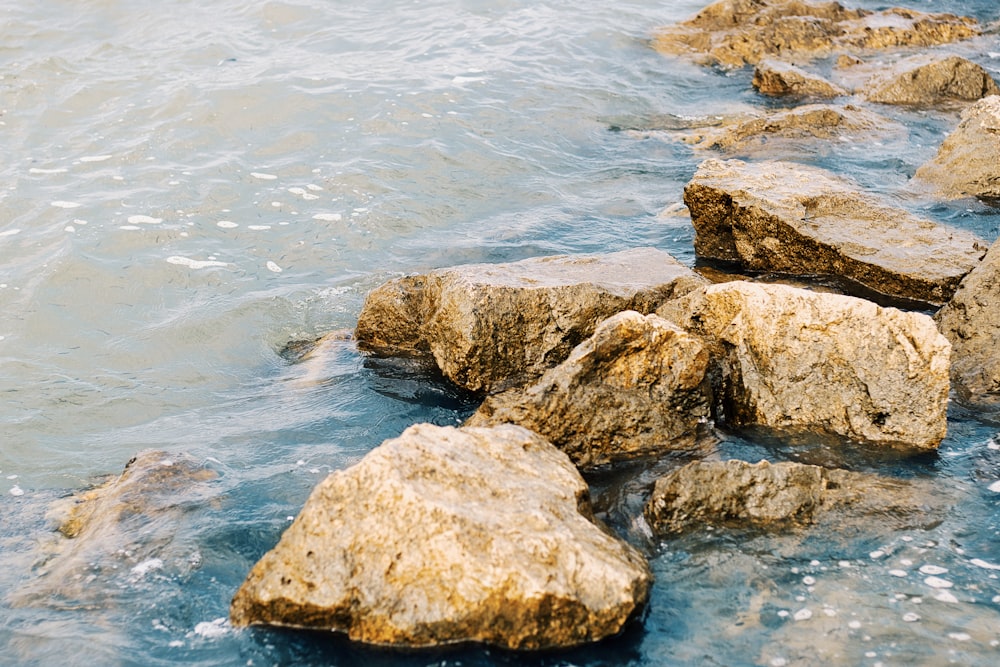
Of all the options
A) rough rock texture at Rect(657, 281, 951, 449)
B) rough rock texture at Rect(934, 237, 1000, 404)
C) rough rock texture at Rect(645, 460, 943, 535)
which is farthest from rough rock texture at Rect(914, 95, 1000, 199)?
rough rock texture at Rect(645, 460, 943, 535)

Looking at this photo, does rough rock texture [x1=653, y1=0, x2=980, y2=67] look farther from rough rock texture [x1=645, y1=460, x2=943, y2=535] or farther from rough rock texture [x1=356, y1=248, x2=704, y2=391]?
rough rock texture [x1=645, y1=460, x2=943, y2=535]

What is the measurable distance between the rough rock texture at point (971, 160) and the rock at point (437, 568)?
699 centimetres

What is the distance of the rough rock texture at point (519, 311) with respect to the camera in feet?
21.9

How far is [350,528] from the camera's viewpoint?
4.55 meters

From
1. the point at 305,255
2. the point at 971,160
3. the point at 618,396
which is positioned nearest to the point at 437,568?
the point at 618,396

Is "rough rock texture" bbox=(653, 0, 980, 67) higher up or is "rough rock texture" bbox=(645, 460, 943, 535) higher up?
"rough rock texture" bbox=(653, 0, 980, 67)

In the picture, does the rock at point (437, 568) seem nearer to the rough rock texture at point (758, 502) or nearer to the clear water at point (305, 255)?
the clear water at point (305, 255)

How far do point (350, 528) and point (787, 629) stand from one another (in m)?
2.22

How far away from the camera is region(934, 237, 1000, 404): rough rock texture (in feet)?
21.0

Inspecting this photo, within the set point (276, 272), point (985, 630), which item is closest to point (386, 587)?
point (985, 630)

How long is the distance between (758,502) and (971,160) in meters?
6.42

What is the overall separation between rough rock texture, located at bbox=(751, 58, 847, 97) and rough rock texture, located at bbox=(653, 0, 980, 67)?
1.71 meters

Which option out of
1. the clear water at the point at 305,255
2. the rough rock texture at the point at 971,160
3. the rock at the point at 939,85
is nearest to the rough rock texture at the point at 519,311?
the clear water at the point at 305,255

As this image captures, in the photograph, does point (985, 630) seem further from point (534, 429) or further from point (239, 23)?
point (239, 23)
